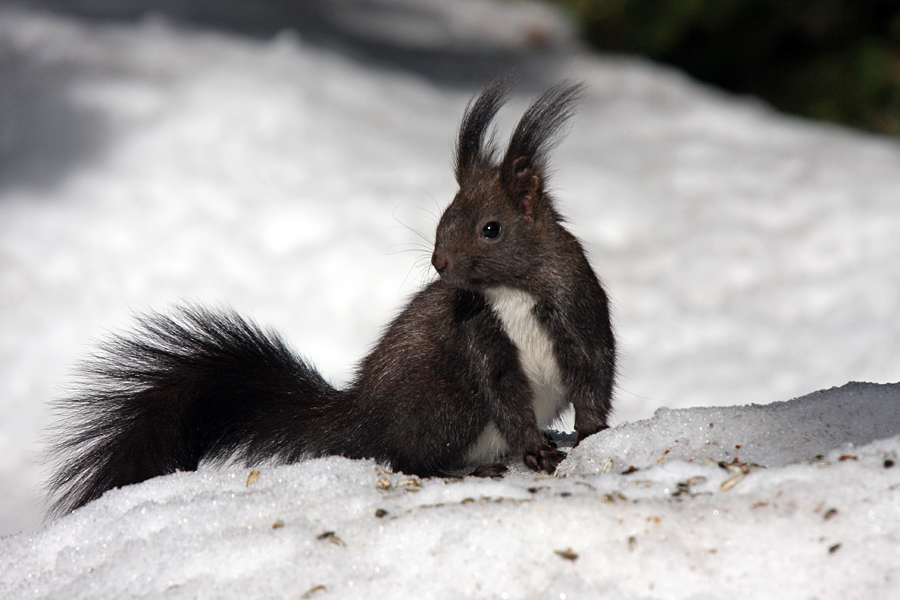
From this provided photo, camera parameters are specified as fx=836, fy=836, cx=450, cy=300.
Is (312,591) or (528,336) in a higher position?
(528,336)

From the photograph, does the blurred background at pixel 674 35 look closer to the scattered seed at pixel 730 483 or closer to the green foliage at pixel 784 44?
the green foliage at pixel 784 44

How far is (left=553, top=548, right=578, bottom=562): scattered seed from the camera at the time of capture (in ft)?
4.52

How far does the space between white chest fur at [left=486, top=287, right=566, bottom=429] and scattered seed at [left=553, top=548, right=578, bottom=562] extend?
578 mm

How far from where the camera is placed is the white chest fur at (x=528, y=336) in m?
1.92

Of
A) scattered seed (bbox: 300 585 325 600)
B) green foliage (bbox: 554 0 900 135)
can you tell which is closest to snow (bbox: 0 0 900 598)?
scattered seed (bbox: 300 585 325 600)

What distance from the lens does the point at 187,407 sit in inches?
75.1

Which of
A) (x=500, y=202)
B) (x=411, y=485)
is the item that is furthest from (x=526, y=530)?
(x=500, y=202)

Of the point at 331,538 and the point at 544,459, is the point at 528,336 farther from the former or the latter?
the point at 331,538

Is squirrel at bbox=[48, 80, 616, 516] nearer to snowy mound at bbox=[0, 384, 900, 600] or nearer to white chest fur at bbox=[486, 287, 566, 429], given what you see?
white chest fur at bbox=[486, 287, 566, 429]

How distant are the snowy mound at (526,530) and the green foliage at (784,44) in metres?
4.47

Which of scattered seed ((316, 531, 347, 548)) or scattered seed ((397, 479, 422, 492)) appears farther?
scattered seed ((397, 479, 422, 492))

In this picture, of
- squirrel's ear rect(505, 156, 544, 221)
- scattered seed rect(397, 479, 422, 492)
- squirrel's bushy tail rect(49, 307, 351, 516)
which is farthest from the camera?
squirrel's ear rect(505, 156, 544, 221)

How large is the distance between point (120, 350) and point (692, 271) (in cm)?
364

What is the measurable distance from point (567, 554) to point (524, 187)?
0.92m
